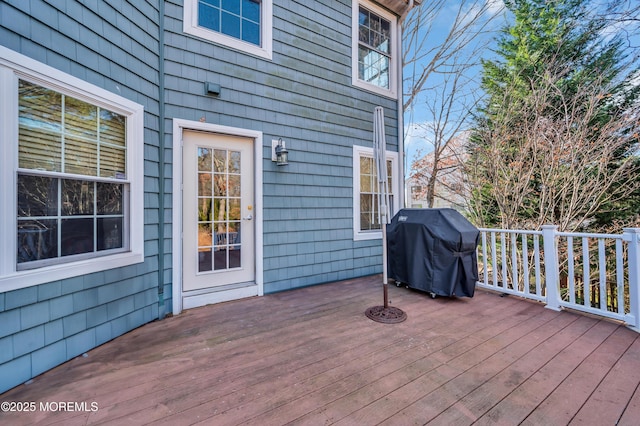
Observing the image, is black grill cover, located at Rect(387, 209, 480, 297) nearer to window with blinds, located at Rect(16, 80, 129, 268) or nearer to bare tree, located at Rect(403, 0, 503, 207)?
window with blinds, located at Rect(16, 80, 129, 268)

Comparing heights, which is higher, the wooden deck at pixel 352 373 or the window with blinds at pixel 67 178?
the window with blinds at pixel 67 178

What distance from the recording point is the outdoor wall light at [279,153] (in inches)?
142

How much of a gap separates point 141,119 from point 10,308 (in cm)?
173

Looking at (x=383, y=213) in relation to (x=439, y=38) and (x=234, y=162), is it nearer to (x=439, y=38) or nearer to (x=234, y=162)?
(x=234, y=162)

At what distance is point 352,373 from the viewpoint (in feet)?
6.17

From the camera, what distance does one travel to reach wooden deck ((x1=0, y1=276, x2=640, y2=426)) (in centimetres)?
151

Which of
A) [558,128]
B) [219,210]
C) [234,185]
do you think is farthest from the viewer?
[558,128]

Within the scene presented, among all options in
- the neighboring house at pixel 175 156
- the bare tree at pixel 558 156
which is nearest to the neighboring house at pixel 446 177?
the bare tree at pixel 558 156

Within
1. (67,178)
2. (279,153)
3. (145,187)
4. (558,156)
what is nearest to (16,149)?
(67,178)

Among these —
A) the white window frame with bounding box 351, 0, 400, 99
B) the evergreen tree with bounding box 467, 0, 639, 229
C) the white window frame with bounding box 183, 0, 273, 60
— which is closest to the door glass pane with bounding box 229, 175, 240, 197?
the white window frame with bounding box 183, 0, 273, 60

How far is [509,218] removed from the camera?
5.45 metres

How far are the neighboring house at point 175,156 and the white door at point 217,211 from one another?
2 cm

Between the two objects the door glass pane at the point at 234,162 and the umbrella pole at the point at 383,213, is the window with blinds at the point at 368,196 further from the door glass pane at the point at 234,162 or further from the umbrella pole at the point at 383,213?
the door glass pane at the point at 234,162

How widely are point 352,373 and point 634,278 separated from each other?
8.84 feet
